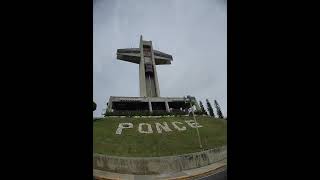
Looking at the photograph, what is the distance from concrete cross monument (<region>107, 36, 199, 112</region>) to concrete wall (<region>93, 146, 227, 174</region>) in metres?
23.9

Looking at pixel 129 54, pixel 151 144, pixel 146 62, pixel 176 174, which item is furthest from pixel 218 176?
pixel 129 54

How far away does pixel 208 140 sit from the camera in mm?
13602

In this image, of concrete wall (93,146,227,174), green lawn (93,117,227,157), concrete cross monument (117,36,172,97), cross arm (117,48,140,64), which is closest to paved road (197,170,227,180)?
concrete wall (93,146,227,174)

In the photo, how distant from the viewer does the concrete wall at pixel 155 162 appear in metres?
9.90

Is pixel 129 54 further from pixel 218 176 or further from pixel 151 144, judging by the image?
pixel 218 176

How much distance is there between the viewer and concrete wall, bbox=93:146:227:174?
9898 mm

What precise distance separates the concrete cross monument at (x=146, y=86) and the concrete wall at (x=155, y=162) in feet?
78.3

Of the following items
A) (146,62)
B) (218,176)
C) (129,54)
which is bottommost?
(218,176)

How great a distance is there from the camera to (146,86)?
140 feet

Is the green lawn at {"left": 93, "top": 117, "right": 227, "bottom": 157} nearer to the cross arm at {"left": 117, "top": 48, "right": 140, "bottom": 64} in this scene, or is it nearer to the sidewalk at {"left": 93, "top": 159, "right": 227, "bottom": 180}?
the sidewalk at {"left": 93, "top": 159, "right": 227, "bottom": 180}

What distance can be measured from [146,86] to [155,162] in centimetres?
3232
